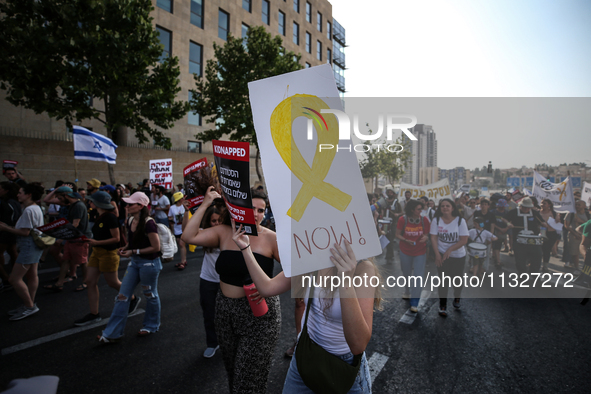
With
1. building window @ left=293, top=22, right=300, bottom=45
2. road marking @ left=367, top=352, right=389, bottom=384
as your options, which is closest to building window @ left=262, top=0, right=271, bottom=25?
building window @ left=293, top=22, right=300, bottom=45

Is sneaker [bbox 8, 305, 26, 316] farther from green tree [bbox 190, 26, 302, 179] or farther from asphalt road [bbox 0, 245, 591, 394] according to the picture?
green tree [bbox 190, 26, 302, 179]

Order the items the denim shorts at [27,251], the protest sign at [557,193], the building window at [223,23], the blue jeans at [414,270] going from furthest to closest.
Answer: the building window at [223,23], the protest sign at [557,193], the blue jeans at [414,270], the denim shorts at [27,251]

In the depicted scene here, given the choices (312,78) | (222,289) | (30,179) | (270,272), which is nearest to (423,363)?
(270,272)

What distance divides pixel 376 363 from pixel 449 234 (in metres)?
2.84

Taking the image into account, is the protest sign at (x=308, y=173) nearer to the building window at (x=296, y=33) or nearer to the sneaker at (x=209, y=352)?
the sneaker at (x=209, y=352)

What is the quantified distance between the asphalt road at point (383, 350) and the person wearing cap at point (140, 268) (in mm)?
223

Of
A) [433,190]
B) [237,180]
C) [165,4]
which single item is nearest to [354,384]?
[237,180]

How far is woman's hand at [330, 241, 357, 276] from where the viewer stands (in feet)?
4.95

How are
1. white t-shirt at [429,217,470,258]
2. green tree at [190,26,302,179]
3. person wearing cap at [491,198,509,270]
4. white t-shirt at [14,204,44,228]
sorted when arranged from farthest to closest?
1. green tree at [190,26,302,179]
2. person wearing cap at [491,198,509,270]
3. white t-shirt at [429,217,470,258]
4. white t-shirt at [14,204,44,228]

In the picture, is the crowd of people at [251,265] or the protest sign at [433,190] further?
the protest sign at [433,190]

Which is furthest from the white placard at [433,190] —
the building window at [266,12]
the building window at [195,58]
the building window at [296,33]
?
the building window at [296,33]

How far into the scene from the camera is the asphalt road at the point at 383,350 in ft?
10.7

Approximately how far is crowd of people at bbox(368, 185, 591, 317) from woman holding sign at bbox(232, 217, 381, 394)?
3977 mm

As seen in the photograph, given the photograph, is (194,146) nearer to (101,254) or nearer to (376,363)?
(101,254)
